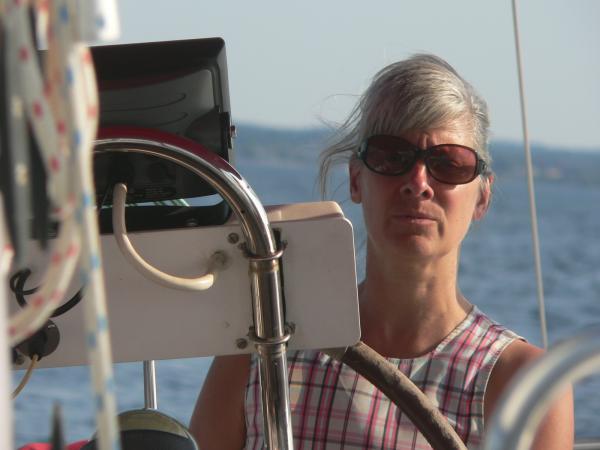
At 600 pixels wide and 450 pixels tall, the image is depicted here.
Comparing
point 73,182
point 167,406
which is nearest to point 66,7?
point 73,182

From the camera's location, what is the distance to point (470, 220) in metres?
1.74

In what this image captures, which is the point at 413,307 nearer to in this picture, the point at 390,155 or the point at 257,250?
the point at 390,155

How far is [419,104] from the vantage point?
1.68 meters

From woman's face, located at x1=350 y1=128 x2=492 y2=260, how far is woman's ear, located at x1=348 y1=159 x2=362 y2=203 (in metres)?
0.07

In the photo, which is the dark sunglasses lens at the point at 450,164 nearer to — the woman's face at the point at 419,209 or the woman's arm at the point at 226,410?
the woman's face at the point at 419,209

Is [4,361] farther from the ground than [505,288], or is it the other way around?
[4,361]

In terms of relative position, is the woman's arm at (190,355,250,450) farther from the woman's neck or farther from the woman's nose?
the woman's nose

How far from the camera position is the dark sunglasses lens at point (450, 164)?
65.0 inches

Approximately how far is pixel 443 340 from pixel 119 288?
67 centimetres

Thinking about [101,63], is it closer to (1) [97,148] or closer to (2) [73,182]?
(1) [97,148]

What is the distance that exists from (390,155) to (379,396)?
331mm

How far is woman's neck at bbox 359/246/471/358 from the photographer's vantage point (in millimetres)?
1684

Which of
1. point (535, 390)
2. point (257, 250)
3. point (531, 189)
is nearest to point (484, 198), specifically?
point (531, 189)

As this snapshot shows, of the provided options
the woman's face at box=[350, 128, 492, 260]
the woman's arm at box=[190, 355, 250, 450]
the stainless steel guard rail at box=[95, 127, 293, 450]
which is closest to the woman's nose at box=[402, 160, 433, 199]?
the woman's face at box=[350, 128, 492, 260]
